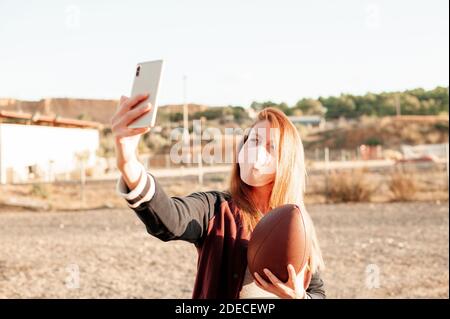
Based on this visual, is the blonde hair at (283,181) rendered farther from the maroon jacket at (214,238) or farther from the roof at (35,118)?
the roof at (35,118)

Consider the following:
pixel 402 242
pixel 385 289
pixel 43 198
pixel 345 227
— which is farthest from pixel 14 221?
pixel 385 289

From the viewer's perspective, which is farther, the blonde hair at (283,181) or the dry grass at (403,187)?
the dry grass at (403,187)

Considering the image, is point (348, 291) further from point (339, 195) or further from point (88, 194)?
point (88, 194)

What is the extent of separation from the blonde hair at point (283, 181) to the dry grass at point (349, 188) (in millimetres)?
11939

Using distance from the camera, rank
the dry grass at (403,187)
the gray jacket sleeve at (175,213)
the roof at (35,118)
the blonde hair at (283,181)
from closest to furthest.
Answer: the gray jacket sleeve at (175,213)
the blonde hair at (283,181)
the roof at (35,118)
the dry grass at (403,187)

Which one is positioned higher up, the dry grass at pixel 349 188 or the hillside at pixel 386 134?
the hillside at pixel 386 134

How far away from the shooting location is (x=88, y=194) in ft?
50.5

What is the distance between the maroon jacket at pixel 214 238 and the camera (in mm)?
1660

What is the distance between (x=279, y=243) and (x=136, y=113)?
0.66 meters

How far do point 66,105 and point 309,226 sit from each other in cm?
6008

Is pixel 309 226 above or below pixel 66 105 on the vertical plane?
below

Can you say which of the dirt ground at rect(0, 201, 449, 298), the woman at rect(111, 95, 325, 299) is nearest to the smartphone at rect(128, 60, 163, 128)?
the woman at rect(111, 95, 325, 299)

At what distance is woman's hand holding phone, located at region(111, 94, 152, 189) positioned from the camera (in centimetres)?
128

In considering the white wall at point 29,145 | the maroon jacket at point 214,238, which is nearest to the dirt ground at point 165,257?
the white wall at point 29,145
